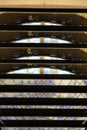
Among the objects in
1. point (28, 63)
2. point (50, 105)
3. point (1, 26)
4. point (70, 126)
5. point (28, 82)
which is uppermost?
point (1, 26)

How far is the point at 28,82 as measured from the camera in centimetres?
466

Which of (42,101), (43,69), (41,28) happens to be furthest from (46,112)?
(41,28)

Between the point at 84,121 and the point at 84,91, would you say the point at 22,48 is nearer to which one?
the point at 84,91

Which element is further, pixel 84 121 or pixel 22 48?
pixel 84 121

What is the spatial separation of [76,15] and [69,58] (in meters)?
0.57

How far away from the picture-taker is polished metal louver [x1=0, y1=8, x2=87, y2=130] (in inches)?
158

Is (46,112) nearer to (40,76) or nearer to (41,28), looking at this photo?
(40,76)

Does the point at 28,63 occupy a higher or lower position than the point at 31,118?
higher

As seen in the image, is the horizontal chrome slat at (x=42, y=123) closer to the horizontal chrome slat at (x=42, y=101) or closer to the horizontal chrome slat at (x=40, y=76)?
the horizontal chrome slat at (x=42, y=101)

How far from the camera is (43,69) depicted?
4.48m

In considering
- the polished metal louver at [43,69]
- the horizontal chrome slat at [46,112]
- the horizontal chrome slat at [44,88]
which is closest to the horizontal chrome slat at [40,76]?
the polished metal louver at [43,69]

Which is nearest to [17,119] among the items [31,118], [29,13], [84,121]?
[31,118]

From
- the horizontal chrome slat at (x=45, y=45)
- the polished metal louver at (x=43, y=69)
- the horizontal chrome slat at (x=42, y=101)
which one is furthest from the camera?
the horizontal chrome slat at (x=42, y=101)

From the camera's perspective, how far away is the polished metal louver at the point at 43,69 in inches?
158
